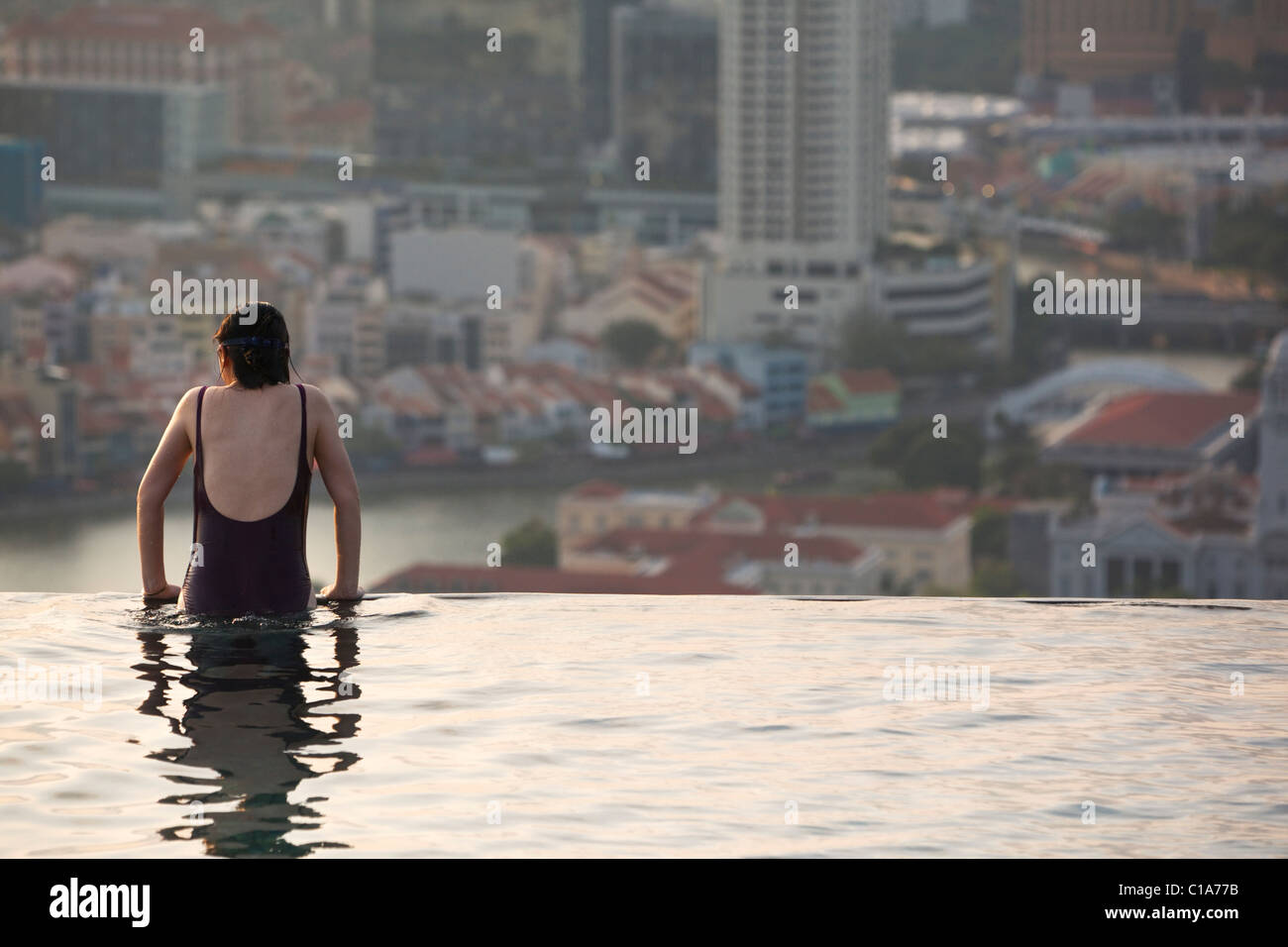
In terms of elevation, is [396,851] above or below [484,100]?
below

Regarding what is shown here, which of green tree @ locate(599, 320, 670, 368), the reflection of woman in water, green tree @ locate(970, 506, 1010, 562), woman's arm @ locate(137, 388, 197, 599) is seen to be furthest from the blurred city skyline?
the reflection of woman in water

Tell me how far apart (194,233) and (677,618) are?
1692 inches

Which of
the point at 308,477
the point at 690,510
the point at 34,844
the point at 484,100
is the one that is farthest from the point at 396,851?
the point at 484,100

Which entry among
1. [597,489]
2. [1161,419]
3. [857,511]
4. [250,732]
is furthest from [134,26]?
[250,732]

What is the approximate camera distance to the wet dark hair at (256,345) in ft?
6.63

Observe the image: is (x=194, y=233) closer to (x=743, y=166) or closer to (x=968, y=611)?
(x=743, y=166)

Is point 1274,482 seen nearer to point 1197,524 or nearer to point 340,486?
point 1197,524

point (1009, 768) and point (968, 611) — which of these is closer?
point (1009, 768)

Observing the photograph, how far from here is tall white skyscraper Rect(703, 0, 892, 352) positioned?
4250 cm

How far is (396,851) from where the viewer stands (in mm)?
1377

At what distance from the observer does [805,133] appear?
4453 centimetres

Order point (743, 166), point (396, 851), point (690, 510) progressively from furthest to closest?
point (743, 166)
point (690, 510)
point (396, 851)

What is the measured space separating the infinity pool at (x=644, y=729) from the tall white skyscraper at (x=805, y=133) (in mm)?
41739

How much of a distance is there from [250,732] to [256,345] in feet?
1.55
